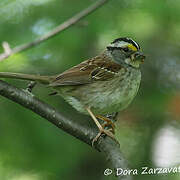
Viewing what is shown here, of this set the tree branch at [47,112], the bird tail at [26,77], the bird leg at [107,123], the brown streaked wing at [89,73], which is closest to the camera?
the tree branch at [47,112]

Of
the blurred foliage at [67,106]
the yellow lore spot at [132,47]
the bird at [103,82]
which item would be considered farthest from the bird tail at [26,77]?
the yellow lore spot at [132,47]

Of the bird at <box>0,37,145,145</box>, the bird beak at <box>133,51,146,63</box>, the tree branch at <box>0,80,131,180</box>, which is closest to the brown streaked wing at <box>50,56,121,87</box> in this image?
the bird at <box>0,37,145,145</box>

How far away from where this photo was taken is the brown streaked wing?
14.0 feet

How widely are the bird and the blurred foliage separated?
0.39m

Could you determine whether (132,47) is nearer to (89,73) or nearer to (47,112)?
(89,73)

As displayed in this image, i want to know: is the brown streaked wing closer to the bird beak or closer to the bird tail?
the bird tail

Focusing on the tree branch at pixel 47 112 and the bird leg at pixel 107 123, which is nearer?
the tree branch at pixel 47 112

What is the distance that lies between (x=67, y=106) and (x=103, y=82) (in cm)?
114

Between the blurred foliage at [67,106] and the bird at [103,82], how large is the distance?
389 millimetres

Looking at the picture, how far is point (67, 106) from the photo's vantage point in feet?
17.5

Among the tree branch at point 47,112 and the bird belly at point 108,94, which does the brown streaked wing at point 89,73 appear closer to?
the bird belly at point 108,94

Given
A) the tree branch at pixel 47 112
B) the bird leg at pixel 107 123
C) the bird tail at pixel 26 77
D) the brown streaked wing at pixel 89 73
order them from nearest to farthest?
1. the tree branch at pixel 47 112
2. the bird tail at pixel 26 77
3. the bird leg at pixel 107 123
4. the brown streaked wing at pixel 89 73

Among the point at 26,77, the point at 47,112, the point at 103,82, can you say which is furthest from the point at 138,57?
the point at 47,112

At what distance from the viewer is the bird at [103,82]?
412 cm
